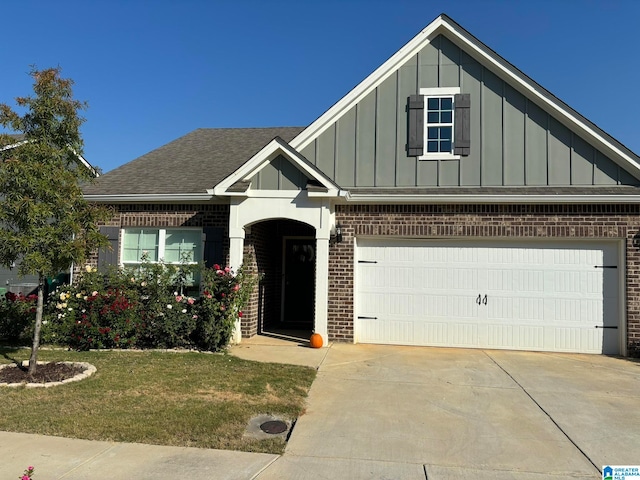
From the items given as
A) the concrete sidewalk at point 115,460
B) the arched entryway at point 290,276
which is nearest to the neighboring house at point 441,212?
the arched entryway at point 290,276

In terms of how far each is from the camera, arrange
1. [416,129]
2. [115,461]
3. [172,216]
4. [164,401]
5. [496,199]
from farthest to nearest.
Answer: [172,216]
[416,129]
[496,199]
[164,401]
[115,461]

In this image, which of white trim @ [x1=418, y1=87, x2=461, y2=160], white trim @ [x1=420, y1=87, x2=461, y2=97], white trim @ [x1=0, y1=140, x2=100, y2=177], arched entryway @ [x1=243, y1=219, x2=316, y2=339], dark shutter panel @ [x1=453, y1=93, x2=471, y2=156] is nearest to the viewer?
white trim @ [x1=0, y1=140, x2=100, y2=177]

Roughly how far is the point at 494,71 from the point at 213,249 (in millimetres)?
7093

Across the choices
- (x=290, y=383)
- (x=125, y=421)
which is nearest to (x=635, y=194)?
(x=290, y=383)

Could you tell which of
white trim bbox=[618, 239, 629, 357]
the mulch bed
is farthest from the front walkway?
white trim bbox=[618, 239, 629, 357]

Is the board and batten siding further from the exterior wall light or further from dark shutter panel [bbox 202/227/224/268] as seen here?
dark shutter panel [bbox 202/227/224/268]

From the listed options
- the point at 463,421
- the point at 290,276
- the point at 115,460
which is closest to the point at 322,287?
the point at 290,276

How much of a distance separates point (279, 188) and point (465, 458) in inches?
248

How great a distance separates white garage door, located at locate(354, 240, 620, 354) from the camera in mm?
9102

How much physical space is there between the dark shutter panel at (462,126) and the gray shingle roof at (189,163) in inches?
208

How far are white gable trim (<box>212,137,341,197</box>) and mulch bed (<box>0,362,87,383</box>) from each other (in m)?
4.05

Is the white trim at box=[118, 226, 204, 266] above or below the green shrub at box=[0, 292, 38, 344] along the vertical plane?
above

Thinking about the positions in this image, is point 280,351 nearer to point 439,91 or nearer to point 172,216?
point 172,216

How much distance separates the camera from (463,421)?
509cm
